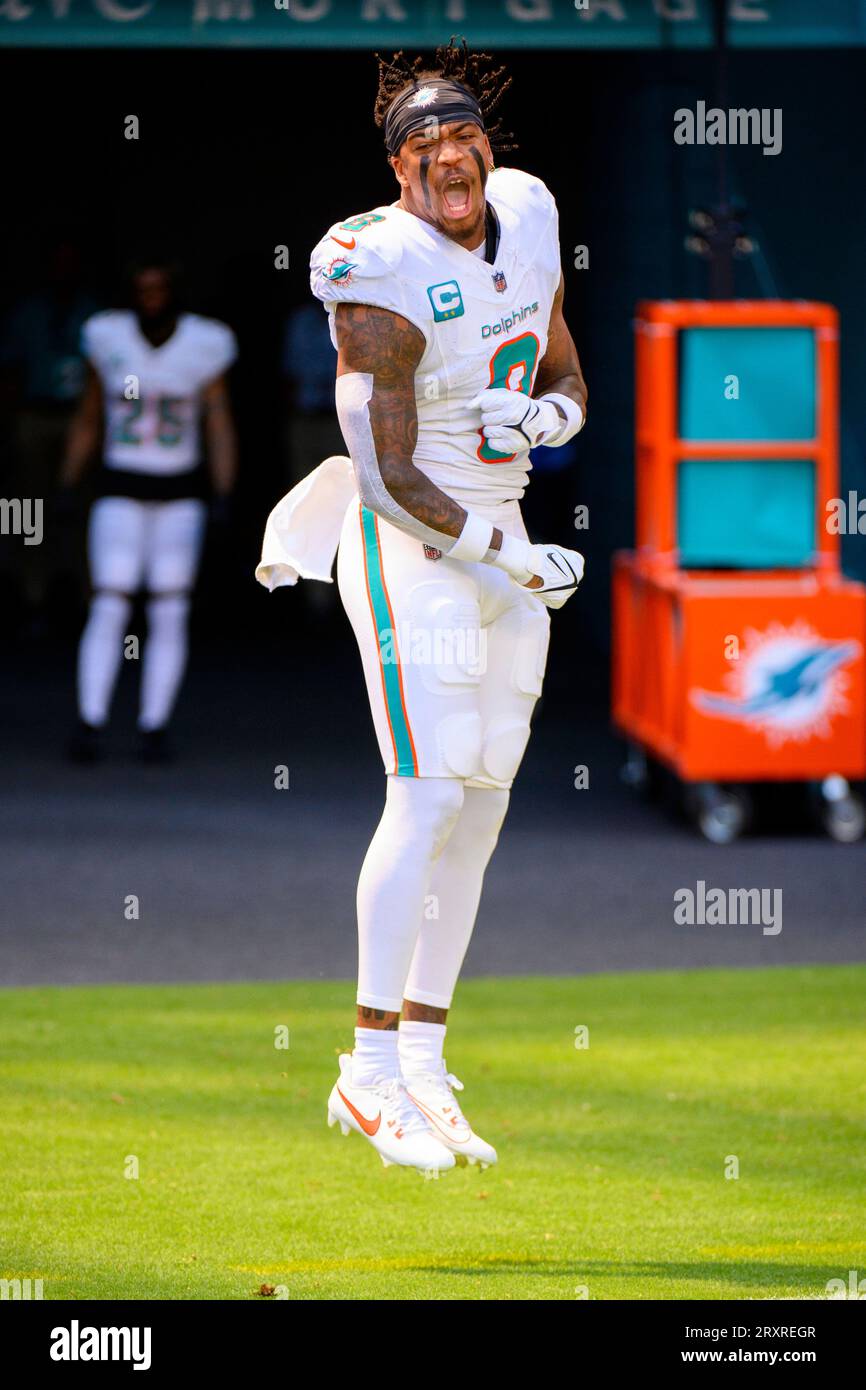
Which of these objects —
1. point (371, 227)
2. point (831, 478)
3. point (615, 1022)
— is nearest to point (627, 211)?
point (831, 478)

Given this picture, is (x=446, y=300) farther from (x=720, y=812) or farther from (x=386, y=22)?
(x=386, y=22)

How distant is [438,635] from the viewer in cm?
482

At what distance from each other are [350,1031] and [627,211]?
9145 millimetres

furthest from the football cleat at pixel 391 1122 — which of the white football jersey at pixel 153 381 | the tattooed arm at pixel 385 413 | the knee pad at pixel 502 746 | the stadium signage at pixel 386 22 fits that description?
the stadium signage at pixel 386 22

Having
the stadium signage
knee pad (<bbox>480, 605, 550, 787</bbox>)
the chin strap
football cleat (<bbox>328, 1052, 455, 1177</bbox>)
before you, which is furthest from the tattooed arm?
the stadium signage

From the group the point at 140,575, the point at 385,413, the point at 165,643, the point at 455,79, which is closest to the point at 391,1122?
the point at 385,413

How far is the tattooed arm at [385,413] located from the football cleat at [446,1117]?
1.14 metres

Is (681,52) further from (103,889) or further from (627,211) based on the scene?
(103,889)

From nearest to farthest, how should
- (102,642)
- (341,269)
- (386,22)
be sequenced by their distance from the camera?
1. (341,269)
2. (102,642)
3. (386,22)

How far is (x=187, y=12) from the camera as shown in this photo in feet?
38.0

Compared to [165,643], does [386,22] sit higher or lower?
higher

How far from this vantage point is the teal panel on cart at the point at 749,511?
10594 millimetres

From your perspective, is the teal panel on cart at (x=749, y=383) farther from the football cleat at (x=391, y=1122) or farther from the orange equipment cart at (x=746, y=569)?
the football cleat at (x=391, y=1122)

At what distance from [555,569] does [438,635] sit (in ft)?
0.86
